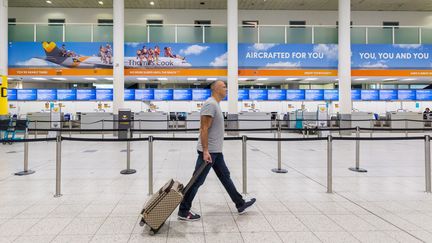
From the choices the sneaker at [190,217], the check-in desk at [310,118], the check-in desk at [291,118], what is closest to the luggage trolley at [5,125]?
the sneaker at [190,217]

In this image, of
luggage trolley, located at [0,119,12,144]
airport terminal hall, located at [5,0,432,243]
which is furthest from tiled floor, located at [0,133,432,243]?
luggage trolley, located at [0,119,12,144]

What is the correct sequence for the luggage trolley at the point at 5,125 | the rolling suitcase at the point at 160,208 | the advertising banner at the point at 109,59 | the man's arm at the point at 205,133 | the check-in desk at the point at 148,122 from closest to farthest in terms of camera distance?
1. the rolling suitcase at the point at 160,208
2. the man's arm at the point at 205,133
3. the luggage trolley at the point at 5,125
4. the advertising banner at the point at 109,59
5. the check-in desk at the point at 148,122

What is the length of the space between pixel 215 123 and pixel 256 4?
18158 millimetres

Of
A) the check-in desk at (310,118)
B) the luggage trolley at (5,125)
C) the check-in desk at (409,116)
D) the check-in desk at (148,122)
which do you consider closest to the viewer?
the luggage trolley at (5,125)

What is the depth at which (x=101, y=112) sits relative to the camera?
16.8 m

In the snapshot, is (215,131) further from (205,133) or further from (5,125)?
(5,125)

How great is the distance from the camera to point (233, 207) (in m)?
4.02

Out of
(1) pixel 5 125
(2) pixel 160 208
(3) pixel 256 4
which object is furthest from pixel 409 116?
(1) pixel 5 125

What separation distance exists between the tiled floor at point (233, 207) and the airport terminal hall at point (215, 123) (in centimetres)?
3

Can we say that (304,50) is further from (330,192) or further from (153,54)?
(330,192)

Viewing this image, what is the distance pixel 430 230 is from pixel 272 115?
14.9 meters

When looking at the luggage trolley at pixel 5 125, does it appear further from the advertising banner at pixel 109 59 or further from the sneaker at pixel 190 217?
the sneaker at pixel 190 217

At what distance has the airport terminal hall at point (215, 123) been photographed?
3.44 meters

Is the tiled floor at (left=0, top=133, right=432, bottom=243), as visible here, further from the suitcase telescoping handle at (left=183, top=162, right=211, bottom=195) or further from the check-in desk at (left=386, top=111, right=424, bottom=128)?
the check-in desk at (left=386, top=111, right=424, bottom=128)
